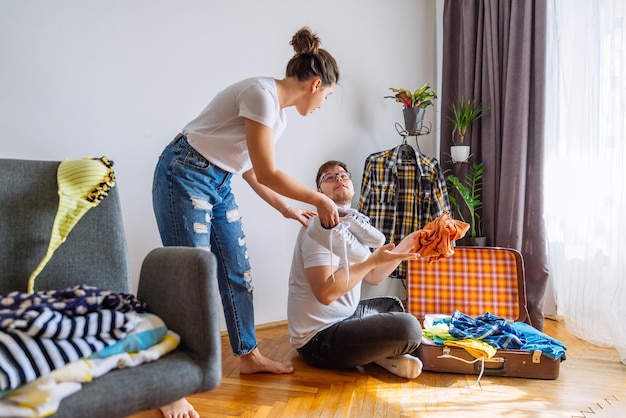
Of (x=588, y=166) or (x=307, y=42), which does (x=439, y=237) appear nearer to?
(x=307, y=42)

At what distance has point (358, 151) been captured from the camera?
2.86 m

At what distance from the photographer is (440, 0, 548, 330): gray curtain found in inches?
98.1

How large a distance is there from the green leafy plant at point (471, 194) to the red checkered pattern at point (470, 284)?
14.4 inches

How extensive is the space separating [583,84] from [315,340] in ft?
5.67

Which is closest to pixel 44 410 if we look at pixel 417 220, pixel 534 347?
pixel 534 347

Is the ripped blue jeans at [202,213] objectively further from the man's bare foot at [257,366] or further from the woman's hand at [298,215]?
the woman's hand at [298,215]

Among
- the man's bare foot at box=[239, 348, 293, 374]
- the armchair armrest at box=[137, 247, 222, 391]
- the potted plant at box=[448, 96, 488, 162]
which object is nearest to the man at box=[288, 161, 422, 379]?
the man's bare foot at box=[239, 348, 293, 374]

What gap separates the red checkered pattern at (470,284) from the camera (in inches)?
89.0

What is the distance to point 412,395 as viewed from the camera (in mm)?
1678

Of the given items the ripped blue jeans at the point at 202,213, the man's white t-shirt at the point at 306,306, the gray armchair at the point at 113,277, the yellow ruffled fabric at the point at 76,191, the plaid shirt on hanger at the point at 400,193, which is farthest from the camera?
the plaid shirt on hanger at the point at 400,193

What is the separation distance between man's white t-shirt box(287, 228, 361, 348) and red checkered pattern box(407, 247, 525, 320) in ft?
1.70

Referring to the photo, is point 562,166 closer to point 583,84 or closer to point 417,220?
point 583,84

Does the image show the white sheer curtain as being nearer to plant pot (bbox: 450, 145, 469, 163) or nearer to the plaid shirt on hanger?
plant pot (bbox: 450, 145, 469, 163)

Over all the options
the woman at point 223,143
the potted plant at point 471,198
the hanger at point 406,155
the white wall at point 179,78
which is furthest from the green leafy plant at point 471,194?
the woman at point 223,143
